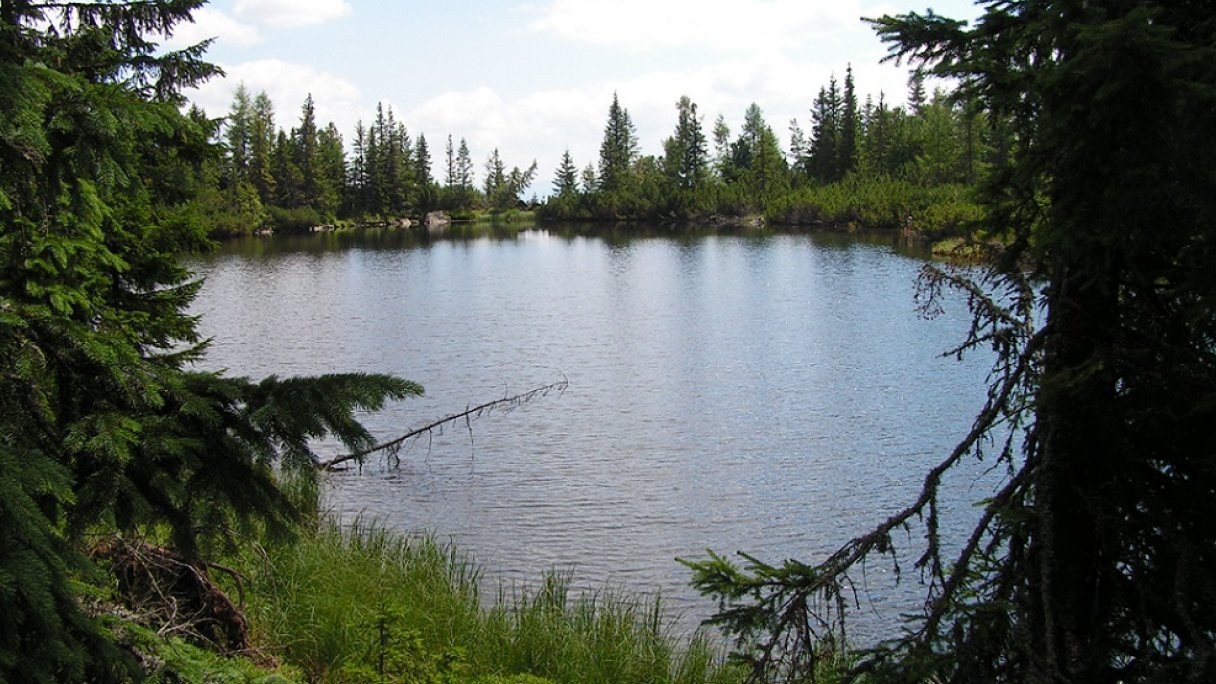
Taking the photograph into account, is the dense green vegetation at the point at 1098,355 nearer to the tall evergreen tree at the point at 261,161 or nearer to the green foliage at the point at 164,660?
the green foliage at the point at 164,660

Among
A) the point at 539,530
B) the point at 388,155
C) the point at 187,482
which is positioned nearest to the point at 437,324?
the point at 539,530

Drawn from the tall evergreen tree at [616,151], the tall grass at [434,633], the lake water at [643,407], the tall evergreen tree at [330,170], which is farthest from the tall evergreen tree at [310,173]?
the tall grass at [434,633]

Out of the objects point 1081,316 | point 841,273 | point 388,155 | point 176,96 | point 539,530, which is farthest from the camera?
point 388,155

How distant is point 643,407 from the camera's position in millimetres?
18531

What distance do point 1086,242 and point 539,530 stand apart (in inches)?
402

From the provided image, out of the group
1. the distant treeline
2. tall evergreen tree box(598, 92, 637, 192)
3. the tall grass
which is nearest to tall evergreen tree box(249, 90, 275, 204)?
Answer: the distant treeline

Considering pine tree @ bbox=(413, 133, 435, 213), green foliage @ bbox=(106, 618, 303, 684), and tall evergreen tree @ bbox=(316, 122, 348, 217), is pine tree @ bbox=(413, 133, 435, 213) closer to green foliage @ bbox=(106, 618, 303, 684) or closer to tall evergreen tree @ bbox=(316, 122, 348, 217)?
tall evergreen tree @ bbox=(316, 122, 348, 217)

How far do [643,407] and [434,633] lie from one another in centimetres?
1081

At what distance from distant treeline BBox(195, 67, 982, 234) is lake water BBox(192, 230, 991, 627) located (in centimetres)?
4092

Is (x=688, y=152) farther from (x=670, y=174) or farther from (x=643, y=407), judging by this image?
(x=643, y=407)

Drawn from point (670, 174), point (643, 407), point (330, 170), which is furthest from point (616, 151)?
point (643, 407)

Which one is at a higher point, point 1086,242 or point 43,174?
point 43,174

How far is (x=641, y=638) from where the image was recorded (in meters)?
7.95

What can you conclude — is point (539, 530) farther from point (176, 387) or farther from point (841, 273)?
point (841, 273)
